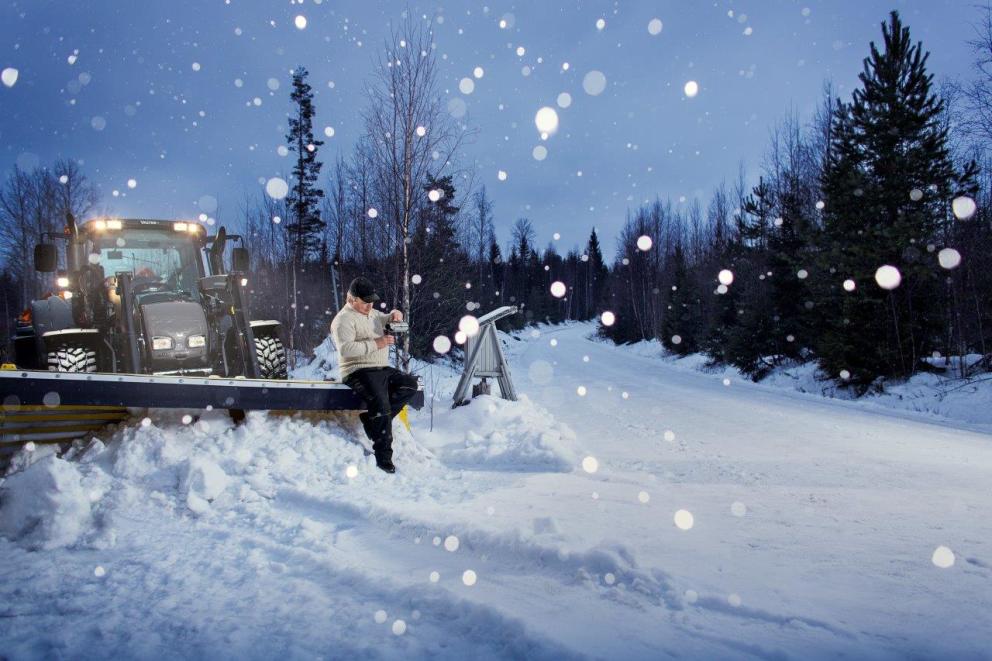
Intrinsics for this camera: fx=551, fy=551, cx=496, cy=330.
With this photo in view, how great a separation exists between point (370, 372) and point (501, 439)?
1.90 m

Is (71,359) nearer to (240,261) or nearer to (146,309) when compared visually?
(146,309)

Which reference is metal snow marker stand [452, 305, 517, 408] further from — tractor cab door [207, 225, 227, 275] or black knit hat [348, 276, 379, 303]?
tractor cab door [207, 225, 227, 275]

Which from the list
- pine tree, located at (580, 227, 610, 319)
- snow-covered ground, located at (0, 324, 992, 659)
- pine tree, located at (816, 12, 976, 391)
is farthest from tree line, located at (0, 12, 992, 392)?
pine tree, located at (580, 227, 610, 319)

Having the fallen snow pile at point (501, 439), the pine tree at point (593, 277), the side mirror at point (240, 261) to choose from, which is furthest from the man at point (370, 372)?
the pine tree at point (593, 277)

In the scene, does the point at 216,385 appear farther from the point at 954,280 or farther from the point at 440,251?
the point at 954,280

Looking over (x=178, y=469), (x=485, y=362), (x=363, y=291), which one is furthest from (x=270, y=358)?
(x=485, y=362)

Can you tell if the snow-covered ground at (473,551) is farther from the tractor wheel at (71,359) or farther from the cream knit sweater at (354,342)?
the tractor wheel at (71,359)

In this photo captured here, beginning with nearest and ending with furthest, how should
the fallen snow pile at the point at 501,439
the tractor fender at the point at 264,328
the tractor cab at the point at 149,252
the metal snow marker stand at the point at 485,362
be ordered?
1. the fallen snow pile at the point at 501,439
2. the tractor cab at the point at 149,252
3. the tractor fender at the point at 264,328
4. the metal snow marker stand at the point at 485,362

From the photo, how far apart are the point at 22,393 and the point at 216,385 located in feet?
4.15

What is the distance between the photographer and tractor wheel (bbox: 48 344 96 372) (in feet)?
19.3

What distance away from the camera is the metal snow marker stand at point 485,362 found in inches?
356

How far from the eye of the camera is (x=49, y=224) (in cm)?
3262

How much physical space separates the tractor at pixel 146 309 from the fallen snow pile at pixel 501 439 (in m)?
2.40

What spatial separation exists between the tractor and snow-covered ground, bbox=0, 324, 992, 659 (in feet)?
4.43
